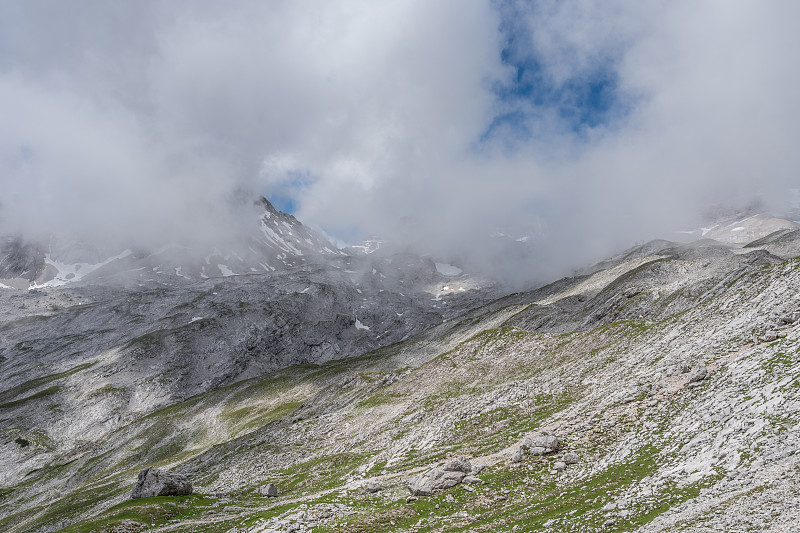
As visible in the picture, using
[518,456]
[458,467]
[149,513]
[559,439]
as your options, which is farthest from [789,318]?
[149,513]

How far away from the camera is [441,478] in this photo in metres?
33.6

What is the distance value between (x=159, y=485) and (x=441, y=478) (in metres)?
36.4

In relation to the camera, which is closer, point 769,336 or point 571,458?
point 571,458

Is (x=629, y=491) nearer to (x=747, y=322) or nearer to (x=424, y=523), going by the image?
(x=424, y=523)

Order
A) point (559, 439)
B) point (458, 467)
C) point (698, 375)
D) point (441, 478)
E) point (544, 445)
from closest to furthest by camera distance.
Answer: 1. point (441, 478)
2. point (544, 445)
3. point (698, 375)
4. point (458, 467)
5. point (559, 439)

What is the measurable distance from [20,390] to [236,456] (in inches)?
7400

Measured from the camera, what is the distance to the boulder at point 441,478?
32969mm

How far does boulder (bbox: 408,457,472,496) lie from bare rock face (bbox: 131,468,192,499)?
32.2 meters

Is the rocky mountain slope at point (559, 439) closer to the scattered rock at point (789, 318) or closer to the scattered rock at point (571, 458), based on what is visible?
the scattered rock at point (789, 318)

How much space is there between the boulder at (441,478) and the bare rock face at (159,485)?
106 feet

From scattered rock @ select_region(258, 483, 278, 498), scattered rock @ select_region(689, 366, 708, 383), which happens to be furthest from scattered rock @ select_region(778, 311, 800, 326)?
scattered rock @ select_region(258, 483, 278, 498)

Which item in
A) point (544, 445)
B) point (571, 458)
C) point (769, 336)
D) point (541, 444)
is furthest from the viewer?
point (541, 444)

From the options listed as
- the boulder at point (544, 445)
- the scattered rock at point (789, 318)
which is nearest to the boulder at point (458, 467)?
the boulder at point (544, 445)

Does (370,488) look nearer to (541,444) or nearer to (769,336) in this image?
(541,444)
